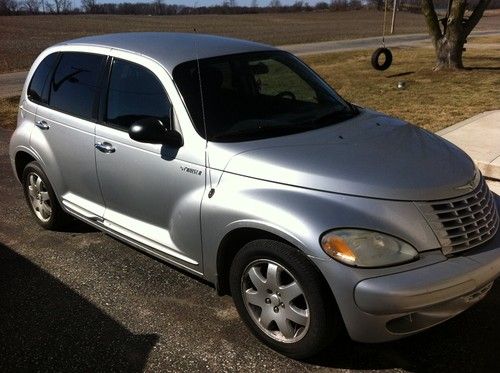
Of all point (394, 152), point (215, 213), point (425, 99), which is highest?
point (394, 152)

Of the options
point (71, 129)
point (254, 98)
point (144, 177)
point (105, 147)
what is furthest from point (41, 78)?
point (254, 98)

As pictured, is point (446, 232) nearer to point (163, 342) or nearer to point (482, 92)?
point (163, 342)

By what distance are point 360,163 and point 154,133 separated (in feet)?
4.06

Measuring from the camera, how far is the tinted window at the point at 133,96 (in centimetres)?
358

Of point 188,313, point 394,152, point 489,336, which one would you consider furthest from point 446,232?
point 188,313

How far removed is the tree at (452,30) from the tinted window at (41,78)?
11.7 m

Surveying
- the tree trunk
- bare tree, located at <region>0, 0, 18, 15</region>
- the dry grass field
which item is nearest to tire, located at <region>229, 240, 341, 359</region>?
the tree trunk

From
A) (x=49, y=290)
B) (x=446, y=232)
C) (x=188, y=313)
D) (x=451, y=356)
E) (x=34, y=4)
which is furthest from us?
(x=34, y=4)

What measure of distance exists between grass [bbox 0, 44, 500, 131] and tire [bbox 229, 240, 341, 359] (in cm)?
567

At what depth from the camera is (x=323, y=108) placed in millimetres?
3900

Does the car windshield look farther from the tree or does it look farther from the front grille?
the tree

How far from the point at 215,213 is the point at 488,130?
→ 5.72 m

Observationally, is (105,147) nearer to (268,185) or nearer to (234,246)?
(234,246)

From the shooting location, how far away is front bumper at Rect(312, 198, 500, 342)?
2.54 metres
